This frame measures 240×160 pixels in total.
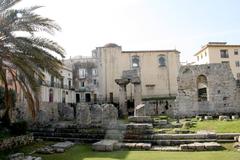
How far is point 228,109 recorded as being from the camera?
25.4 meters

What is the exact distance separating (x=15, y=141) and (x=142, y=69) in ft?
118

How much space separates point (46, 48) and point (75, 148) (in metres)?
4.68

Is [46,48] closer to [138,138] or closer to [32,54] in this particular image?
[32,54]

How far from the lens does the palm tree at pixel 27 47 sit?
40.5 ft

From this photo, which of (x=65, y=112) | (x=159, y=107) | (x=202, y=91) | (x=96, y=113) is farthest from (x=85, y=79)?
(x=96, y=113)

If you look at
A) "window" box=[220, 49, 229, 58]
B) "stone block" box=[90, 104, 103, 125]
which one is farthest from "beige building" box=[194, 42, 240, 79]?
"stone block" box=[90, 104, 103, 125]

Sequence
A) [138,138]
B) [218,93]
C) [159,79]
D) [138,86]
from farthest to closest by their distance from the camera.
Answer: [159,79]
[138,86]
[218,93]
[138,138]

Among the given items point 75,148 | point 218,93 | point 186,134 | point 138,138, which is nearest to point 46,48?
point 75,148

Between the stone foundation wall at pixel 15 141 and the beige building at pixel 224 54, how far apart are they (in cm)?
3970

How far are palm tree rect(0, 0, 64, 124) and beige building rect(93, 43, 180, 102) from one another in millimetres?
34482

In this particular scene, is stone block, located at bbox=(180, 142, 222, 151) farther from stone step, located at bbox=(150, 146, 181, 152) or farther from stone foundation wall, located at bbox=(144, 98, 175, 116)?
stone foundation wall, located at bbox=(144, 98, 175, 116)

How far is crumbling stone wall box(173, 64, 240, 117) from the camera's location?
83.7ft

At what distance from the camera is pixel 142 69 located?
49.8 metres

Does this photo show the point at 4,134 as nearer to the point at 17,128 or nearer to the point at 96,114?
the point at 17,128
